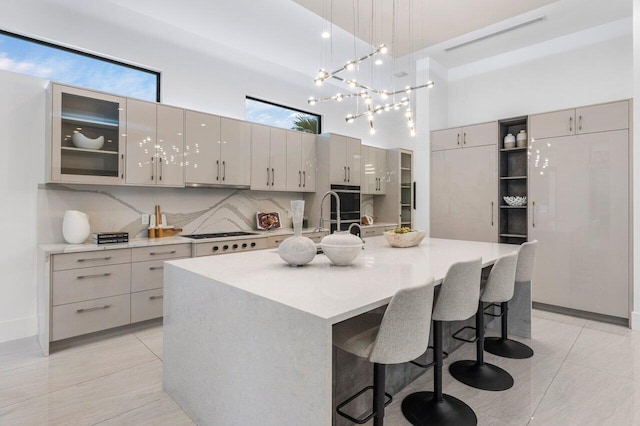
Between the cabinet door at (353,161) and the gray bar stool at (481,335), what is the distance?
3.32 metres

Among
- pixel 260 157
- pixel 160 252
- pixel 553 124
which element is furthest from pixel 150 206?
pixel 553 124

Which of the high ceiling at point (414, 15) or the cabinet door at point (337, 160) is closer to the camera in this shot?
the high ceiling at point (414, 15)

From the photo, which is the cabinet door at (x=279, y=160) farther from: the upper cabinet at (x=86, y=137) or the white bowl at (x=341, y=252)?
the white bowl at (x=341, y=252)

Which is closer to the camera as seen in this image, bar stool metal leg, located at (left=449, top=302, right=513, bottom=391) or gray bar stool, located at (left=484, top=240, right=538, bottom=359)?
bar stool metal leg, located at (left=449, top=302, right=513, bottom=391)

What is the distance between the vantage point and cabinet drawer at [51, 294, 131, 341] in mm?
2838

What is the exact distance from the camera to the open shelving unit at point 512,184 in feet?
15.1

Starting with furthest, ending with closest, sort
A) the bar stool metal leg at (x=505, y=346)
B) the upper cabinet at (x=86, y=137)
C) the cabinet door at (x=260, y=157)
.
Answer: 1. the cabinet door at (x=260, y=157)
2. the upper cabinet at (x=86, y=137)
3. the bar stool metal leg at (x=505, y=346)

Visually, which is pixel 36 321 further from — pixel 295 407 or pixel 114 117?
pixel 295 407

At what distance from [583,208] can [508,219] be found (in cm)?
102

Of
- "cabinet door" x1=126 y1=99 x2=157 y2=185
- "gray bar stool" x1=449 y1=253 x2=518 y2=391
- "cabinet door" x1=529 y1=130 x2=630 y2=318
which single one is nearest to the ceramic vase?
"gray bar stool" x1=449 y1=253 x2=518 y2=391

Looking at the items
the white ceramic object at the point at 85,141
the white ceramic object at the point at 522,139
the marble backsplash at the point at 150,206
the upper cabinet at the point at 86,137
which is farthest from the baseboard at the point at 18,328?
the white ceramic object at the point at 522,139

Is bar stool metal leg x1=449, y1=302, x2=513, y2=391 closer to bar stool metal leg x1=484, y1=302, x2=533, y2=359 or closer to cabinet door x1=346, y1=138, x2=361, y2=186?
bar stool metal leg x1=484, y1=302, x2=533, y2=359

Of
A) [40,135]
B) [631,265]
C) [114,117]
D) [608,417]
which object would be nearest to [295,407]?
[608,417]

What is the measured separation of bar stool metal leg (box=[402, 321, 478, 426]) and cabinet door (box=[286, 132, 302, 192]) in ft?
10.7
